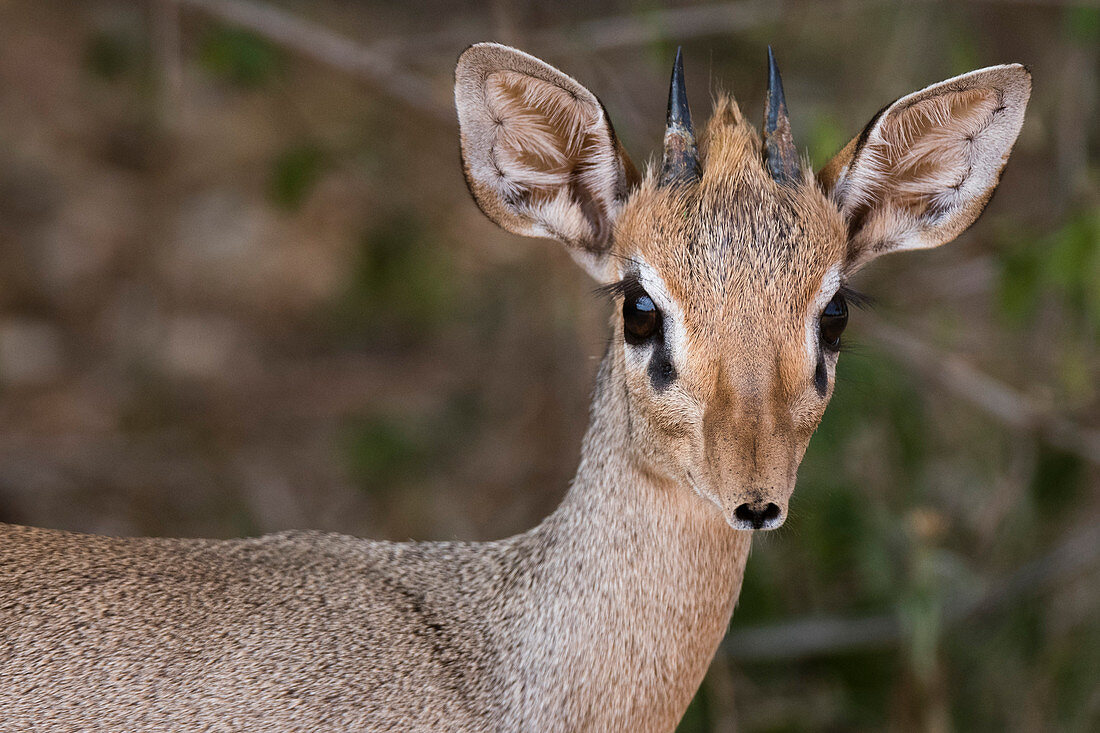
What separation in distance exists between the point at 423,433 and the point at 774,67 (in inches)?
195

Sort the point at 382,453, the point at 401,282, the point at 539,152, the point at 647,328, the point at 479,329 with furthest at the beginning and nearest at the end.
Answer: the point at 479,329, the point at 401,282, the point at 382,453, the point at 539,152, the point at 647,328

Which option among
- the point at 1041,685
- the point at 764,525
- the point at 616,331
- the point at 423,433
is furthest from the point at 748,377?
the point at 423,433

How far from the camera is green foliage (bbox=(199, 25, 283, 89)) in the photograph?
553 cm

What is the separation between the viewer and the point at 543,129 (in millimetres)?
2836

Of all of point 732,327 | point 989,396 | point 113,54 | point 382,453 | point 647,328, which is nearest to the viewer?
point 732,327

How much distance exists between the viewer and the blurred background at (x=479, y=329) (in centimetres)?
512

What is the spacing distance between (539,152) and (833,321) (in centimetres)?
85

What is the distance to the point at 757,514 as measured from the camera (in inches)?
89.8

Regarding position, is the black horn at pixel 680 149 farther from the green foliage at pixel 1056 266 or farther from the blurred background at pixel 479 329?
the green foliage at pixel 1056 266

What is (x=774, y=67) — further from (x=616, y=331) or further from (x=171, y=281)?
(x=171, y=281)

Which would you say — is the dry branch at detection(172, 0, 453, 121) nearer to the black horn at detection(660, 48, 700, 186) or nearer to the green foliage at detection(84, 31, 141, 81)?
the green foliage at detection(84, 31, 141, 81)

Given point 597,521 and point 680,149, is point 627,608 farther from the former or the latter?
point 680,149

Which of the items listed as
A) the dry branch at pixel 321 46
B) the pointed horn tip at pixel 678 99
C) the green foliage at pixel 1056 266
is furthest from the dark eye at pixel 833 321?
the dry branch at pixel 321 46

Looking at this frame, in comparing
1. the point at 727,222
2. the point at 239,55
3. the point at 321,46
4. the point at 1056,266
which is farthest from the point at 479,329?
the point at 727,222
